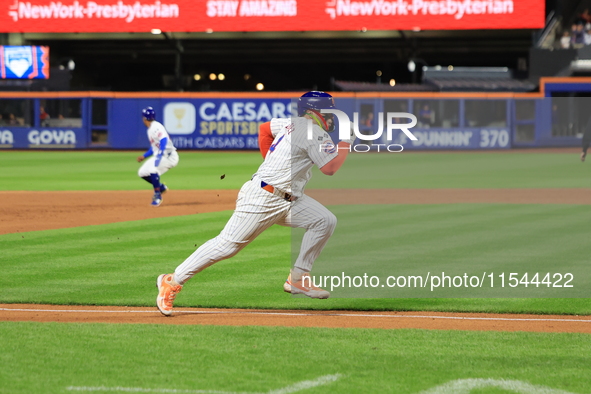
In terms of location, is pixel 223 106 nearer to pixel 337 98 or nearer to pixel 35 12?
pixel 337 98

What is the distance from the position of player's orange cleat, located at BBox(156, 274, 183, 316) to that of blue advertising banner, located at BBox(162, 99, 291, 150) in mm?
30443

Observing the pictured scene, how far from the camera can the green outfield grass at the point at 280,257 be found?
299 inches

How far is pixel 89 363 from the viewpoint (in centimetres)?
524

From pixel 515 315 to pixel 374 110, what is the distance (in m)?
30.0

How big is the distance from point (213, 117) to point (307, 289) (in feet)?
99.4

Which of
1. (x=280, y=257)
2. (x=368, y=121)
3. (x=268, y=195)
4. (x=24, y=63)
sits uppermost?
(x=24, y=63)

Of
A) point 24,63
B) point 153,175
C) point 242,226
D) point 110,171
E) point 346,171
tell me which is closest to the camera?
point 242,226

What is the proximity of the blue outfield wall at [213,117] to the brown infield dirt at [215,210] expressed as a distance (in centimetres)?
1665

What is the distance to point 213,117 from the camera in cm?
3719

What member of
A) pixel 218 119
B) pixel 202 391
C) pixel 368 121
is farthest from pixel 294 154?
pixel 218 119

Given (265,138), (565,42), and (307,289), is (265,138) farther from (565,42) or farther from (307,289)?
(565,42)

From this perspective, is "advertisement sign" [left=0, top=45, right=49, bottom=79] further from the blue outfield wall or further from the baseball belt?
the baseball belt

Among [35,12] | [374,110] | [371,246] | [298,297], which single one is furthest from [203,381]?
[35,12]

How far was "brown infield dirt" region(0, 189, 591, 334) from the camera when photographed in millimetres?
6648
